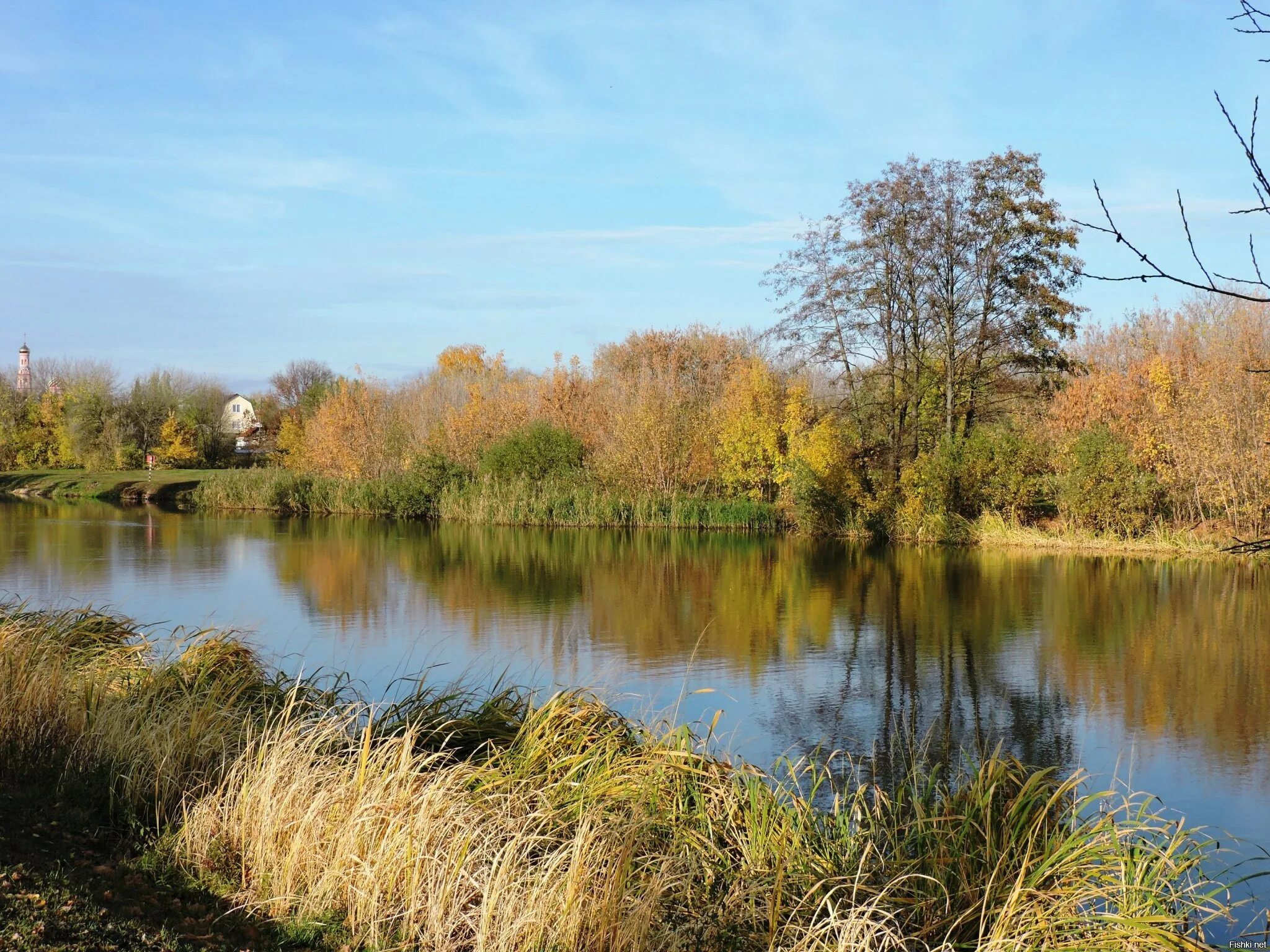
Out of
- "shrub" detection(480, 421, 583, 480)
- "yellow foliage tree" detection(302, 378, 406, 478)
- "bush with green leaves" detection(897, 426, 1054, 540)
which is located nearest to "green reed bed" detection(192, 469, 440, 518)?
"yellow foliage tree" detection(302, 378, 406, 478)

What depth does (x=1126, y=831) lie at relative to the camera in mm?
4613

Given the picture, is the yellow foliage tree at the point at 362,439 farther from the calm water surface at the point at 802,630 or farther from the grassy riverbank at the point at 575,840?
the grassy riverbank at the point at 575,840

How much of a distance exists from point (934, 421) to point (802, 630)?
49.6 feet

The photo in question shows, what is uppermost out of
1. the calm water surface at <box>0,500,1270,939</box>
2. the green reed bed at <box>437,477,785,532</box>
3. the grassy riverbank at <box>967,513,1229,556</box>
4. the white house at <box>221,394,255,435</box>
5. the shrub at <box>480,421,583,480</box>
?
the white house at <box>221,394,255,435</box>

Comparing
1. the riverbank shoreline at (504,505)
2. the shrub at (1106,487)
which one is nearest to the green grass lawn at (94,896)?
the riverbank shoreline at (504,505)

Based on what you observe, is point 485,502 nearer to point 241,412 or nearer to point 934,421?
point 934,421

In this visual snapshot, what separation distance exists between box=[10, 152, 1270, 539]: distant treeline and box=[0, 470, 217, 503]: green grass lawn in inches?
462

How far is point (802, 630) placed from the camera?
45.8 feet

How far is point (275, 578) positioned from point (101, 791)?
14069mm

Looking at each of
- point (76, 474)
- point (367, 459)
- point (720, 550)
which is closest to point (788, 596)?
point (720, 550)

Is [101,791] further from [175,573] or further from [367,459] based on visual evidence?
[367,459]

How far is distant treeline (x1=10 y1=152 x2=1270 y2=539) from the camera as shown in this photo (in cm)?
2338

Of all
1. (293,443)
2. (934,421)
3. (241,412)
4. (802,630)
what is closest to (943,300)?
(934,421)

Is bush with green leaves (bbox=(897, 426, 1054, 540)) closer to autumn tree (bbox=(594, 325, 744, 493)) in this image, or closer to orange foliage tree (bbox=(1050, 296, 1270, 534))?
orange foliage tree (bbox=(1050, 296, 1270, 534))
